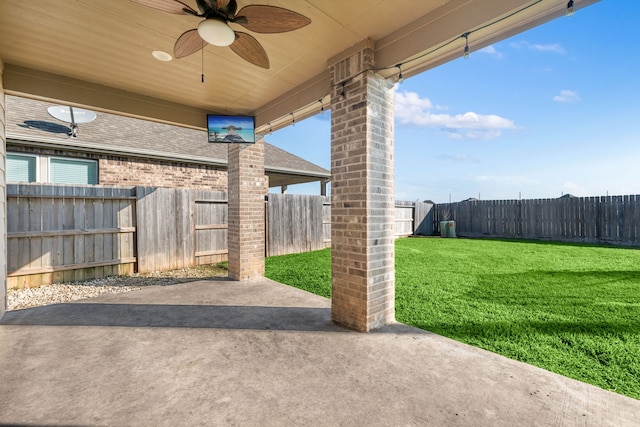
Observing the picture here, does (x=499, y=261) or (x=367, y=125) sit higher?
(x=367, y=125)

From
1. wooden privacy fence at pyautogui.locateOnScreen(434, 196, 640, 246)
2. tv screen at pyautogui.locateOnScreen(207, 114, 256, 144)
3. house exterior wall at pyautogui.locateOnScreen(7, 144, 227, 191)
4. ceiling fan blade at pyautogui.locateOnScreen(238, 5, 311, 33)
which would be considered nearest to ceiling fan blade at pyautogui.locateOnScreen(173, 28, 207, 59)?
ceiling fan blade at pyautogui.locateOnScreen(238, 5, 311, 33)

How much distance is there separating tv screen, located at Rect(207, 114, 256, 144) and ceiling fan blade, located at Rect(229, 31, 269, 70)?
2.24 meters

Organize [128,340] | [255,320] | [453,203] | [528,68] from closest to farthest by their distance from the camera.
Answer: [128,340], [255,320], [528,68], [453,203]

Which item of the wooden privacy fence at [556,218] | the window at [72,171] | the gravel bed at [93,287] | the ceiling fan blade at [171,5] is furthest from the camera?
the wooden privacy fence at [556,218]

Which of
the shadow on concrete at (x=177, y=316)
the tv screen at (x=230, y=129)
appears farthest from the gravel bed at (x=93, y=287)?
the tv screen at (x=230, y=129)

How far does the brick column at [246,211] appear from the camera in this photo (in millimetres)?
5281

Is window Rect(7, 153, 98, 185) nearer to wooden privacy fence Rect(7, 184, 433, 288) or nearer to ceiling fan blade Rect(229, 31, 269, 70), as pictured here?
wooden privacy fence Rect(7, 184, 433, 288)

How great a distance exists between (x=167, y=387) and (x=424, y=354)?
2.12 m

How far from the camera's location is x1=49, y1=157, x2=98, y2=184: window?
22.7ft

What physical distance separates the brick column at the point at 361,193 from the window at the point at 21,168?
304 inches

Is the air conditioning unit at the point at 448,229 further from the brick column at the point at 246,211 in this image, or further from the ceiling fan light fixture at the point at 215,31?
the ceiling fan light fixture at the point at 215,31

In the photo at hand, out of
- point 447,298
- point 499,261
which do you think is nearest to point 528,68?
point 499,261

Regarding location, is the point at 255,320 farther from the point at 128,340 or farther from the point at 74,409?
the point at 74,409

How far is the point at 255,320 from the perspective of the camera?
3396 millimetres
